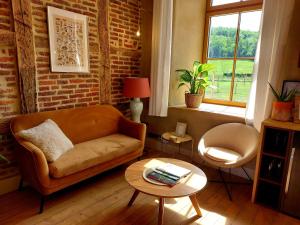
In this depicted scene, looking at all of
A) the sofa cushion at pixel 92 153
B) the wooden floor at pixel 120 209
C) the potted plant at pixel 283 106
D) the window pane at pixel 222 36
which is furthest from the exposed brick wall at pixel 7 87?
the window pane at pixel 222 36

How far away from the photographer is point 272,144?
85.3 inches

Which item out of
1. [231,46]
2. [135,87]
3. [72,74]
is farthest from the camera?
[231,46]

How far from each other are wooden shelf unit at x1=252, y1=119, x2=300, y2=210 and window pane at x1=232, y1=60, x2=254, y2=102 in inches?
43.0

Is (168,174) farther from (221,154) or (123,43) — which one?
(123,43)

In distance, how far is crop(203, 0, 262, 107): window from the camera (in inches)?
120

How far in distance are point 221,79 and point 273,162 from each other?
1.63 metres

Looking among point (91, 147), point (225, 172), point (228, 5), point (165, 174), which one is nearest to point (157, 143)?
point (225, 172)

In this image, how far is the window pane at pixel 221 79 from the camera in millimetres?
3289

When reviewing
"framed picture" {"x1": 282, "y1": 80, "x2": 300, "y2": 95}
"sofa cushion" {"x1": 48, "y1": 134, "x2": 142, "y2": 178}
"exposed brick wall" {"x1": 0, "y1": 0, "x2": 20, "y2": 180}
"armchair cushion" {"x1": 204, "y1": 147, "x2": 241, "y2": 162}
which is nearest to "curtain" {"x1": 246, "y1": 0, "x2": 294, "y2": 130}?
"framed picture" {"x1": 282, "y1": 80, "x2": 300, "y2": 95}

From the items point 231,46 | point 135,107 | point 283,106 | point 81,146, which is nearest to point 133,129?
point 135,107

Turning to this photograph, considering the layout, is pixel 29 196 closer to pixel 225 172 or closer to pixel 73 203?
pixel 73 203

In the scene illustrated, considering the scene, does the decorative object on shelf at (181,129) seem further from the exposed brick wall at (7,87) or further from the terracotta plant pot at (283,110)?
the exposed brick wall at (7,87)

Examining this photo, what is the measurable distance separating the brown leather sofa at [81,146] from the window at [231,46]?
1.56 metres

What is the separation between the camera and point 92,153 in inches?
88.8
